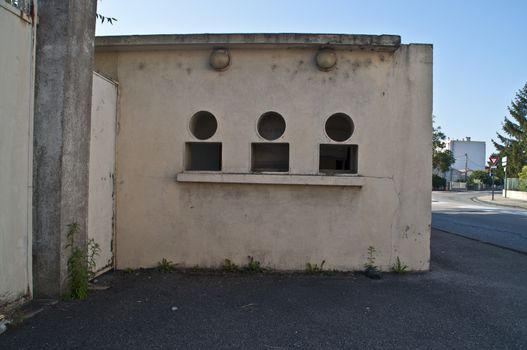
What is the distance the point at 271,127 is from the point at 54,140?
10.4 ft

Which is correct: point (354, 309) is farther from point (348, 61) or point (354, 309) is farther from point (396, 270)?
point (348, 61)

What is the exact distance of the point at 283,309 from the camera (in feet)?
14.2

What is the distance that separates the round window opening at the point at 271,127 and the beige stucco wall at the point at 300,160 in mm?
558

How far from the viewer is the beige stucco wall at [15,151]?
12.7ft

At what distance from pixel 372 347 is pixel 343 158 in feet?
12.5

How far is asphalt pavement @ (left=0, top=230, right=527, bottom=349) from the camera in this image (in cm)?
354

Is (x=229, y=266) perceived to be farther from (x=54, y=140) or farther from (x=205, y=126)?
(x=54, y=140)

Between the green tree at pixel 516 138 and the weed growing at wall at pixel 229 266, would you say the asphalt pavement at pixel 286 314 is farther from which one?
the green tree at pixel 516 138

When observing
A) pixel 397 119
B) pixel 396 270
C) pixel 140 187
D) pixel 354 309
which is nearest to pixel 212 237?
pixel 140 187

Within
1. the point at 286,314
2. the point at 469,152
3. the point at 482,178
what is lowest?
the point at 286,314

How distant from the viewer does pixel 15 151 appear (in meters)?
4.03

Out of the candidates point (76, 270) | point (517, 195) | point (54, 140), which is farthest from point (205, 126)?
point (517, 195)

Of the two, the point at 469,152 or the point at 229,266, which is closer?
the point at 229,266

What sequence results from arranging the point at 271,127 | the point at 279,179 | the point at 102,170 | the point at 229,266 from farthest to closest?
1. the point at 271,127
2. the point at 229,266
3. the point at 279,179
4. the point at 102,170
